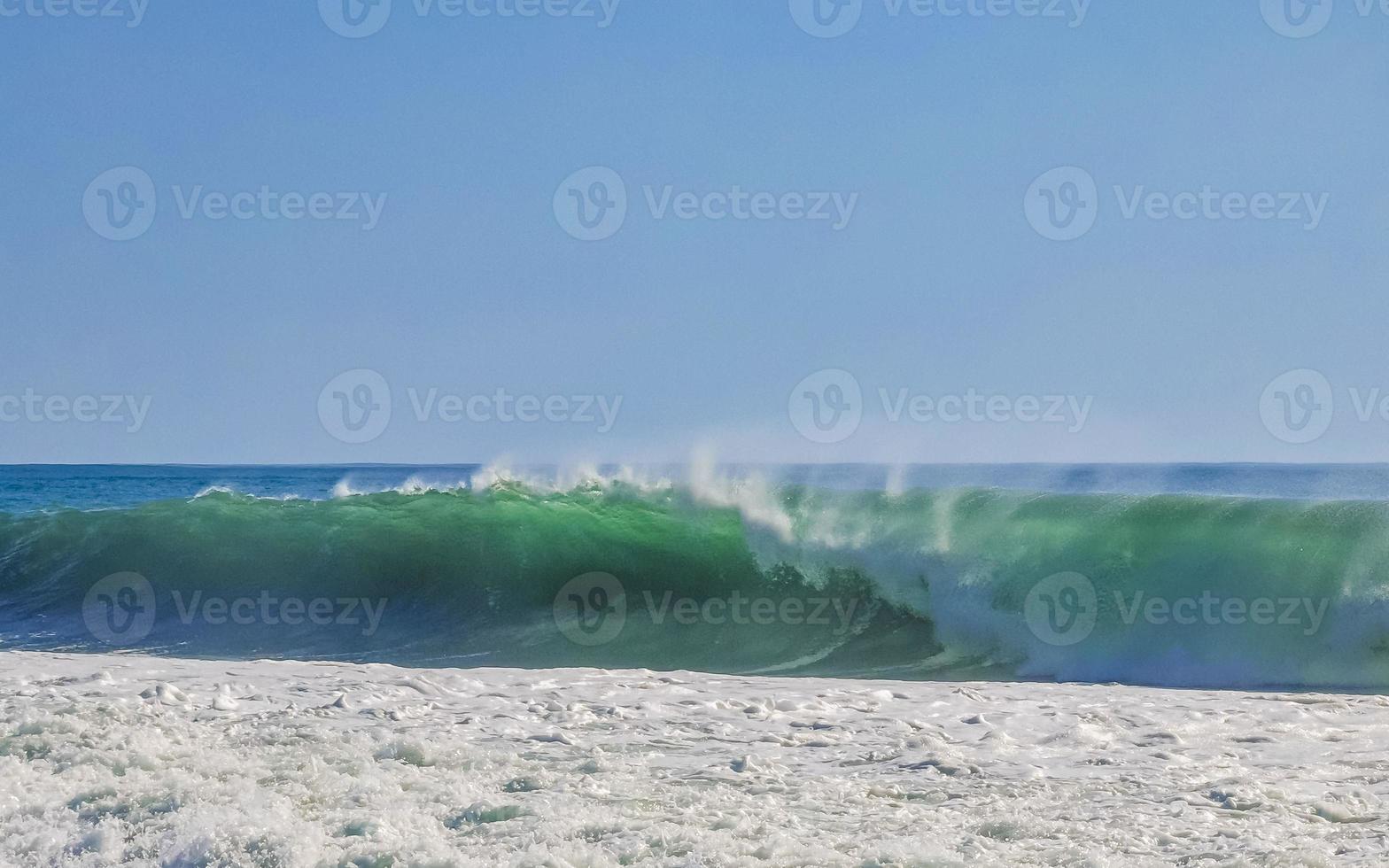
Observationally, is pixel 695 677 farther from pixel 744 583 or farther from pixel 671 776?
pixel 744 583

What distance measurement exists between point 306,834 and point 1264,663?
9.10 meters

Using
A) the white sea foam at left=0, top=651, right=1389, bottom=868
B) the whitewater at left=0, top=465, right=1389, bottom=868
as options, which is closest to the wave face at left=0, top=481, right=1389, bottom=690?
the whitewater at left=0, top=465, right=1389, bottom=868

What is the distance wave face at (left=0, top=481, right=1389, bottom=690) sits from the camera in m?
10.7

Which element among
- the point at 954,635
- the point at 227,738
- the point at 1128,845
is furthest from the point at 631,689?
the point at 954,635

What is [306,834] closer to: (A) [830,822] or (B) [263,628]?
(A) [830,822]

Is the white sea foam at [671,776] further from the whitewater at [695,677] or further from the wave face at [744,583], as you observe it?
the wave face at [744,583]

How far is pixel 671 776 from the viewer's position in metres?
4.32

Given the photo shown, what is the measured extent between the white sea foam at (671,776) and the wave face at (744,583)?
4.82m

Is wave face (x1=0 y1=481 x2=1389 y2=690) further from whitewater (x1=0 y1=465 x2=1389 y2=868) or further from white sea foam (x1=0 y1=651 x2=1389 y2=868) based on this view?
white sea foam (x1=0 y1=651 x2=1389 y2=868)

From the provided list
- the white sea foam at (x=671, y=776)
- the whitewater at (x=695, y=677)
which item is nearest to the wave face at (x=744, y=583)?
the whitewater at (x=695, y=677)

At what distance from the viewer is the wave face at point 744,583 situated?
35.0ft

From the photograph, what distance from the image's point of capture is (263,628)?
12.3 m

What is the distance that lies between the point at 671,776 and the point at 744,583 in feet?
30.3

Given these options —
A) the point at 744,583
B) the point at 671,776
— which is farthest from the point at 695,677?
A: the point at 744,583
